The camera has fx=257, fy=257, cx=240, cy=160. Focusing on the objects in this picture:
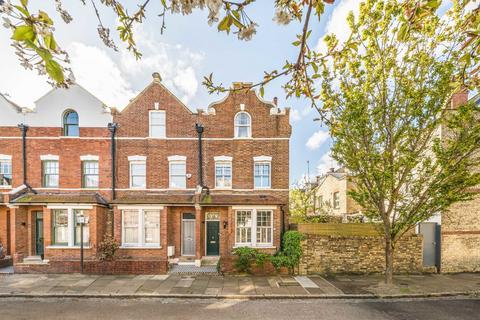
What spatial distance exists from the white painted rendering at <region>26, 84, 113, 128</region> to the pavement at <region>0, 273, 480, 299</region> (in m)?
8.33

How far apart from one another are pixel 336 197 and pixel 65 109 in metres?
23.8

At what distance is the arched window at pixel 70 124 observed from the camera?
15.4m

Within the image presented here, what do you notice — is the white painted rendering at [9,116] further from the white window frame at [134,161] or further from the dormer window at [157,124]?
the dormer window at [157,124]

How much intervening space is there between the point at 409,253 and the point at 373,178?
6092 mm

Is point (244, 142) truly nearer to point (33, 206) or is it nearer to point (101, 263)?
point (101, 263)

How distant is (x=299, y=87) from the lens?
3113mm

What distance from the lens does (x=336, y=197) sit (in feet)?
85.3

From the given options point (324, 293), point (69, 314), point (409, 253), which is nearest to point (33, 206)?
point (69, 314)

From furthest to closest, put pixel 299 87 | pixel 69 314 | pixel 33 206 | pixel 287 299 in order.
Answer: pixel 33 206, pixel 287 299, pixel 69 314, pixel 299 87

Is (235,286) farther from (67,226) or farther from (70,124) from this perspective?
(70,124)

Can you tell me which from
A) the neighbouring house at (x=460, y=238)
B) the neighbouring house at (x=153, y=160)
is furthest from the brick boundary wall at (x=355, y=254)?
the neighbouring house at (x=153, y=160)

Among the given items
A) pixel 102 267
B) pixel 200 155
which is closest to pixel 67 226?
pixel 102 267

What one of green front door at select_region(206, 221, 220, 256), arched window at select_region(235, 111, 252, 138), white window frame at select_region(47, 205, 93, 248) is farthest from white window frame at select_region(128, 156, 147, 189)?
arched window at select_region(235, 111, 252, 138)

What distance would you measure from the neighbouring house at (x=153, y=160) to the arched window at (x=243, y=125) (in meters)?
0.06
